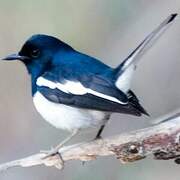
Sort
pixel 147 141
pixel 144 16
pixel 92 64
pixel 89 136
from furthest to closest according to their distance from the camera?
pixel 144 16
pixel 89 136
pixel 92 64
pixel 147 141

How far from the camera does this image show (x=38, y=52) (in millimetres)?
5109

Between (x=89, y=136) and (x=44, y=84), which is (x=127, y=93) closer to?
(x=44, y=84)

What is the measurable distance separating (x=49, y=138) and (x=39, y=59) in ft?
6.22

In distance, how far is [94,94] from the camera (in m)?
4.73

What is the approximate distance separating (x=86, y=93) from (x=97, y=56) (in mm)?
2512

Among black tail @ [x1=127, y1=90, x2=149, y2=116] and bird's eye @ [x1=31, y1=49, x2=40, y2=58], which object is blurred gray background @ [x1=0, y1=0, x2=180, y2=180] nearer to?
bird's eye @ [x1=31, y1=49, x2=40, y2=58]

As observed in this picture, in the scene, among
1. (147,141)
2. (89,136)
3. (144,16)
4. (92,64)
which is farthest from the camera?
(144,16)

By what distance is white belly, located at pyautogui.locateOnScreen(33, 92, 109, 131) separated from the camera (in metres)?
4.80

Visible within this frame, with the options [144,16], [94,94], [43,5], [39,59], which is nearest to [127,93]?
[94,94]

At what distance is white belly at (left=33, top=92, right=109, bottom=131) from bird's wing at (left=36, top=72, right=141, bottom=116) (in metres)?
0.03

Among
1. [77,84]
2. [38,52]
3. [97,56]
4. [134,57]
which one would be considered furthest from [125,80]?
[97,56]

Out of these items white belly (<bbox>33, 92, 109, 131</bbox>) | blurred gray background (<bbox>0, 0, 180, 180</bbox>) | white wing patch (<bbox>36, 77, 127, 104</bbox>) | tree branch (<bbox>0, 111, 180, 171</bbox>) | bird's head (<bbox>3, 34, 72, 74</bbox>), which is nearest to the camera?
tree branch (<bbox>0, 111, 180, 171</bbox>)

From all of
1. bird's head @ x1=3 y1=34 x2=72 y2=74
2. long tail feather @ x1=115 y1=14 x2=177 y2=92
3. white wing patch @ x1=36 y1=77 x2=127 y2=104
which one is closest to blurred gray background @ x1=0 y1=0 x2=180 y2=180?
bird's head @ x1=3 y1=34 x2=72 y2=74

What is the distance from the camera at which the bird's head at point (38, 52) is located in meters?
5.08
